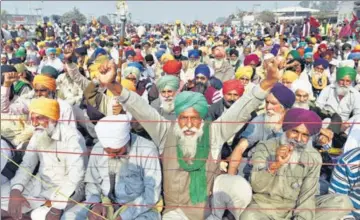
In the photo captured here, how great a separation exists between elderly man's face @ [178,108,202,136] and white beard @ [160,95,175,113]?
1326mm

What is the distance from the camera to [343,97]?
5984 millimetres

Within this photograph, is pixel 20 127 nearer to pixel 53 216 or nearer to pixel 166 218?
pixel 53 216

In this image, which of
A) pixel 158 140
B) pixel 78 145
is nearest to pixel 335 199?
pixel 158 140

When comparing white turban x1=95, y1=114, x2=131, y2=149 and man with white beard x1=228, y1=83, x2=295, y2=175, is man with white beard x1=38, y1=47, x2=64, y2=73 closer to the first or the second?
man with white beard x1=228, y1=83, x2=295, y2=175

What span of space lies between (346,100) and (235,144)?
2349mm

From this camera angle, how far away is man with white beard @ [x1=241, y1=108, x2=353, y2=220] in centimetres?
346

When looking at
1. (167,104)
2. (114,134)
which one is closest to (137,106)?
(114,134)

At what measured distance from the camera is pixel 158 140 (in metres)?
3.76

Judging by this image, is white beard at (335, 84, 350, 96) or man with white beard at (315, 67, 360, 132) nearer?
man with white beard at (315, 67, 360, 132)

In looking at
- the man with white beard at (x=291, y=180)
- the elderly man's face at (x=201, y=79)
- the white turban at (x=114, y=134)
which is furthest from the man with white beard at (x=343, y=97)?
the white turban at (x=114, y=134)

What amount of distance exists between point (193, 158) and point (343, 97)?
11.0 feet

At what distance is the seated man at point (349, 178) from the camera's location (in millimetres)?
3578

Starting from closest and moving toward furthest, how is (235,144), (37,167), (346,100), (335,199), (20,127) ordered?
(335,199) < (37,167) < (235,144) < (20,127) < (346,100)

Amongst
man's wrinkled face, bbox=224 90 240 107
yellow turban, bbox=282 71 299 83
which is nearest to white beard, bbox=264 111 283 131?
man's wrinkled face, bbox=224 90 240 107
